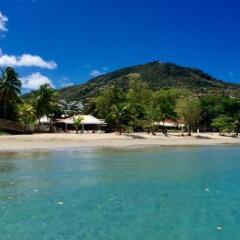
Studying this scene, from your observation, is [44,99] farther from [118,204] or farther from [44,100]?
[118,204]

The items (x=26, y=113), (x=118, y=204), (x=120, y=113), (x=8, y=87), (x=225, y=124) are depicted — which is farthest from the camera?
(x=225, y=124)

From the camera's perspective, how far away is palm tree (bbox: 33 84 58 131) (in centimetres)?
8725

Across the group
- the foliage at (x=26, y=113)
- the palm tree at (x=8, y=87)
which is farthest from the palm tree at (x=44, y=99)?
the palm tree at (x=8, y=87)

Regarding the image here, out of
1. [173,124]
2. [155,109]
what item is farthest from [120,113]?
[173,124]

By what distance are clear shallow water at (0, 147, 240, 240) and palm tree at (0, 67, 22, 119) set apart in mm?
49771

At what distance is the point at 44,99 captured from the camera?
287 ft

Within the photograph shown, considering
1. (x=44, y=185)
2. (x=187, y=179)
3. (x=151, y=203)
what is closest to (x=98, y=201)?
→ (x=151, y=203)

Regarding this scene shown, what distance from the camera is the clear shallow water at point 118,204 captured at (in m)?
12.8

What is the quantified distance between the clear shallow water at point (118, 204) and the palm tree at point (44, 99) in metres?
59.2

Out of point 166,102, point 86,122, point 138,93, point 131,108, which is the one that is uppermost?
point 138,93

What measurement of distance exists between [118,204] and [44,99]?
72.5 meters

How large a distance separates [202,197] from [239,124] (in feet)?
278

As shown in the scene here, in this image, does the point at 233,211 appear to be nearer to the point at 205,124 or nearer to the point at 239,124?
the point at 239,124

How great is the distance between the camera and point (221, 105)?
117 metres
